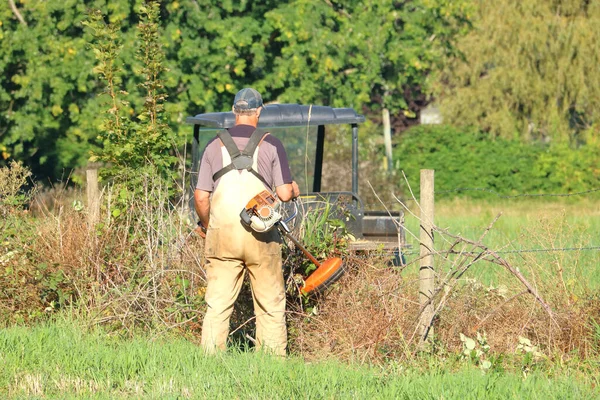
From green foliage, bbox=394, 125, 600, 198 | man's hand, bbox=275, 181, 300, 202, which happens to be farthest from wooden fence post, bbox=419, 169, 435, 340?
green foliage, bbox=394, 125, 600, 198

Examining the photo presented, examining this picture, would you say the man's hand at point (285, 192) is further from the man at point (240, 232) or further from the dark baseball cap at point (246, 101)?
the dark baseball cap at point (246, 101)

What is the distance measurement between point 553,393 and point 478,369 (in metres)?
0.89

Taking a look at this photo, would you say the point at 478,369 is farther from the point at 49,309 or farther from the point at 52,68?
the point at 52,68

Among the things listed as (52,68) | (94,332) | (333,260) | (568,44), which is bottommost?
(94,332)

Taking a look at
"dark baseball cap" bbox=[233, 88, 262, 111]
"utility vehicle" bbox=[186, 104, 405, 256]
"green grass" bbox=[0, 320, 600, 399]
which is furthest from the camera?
"utility vehicle" bbox=[186, 104, 405, 256]

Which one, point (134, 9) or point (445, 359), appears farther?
point (134, 9)

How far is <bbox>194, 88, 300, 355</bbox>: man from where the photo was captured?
7664 millimetres

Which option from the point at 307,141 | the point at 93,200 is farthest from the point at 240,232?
the point at 307,141

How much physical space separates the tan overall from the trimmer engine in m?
0.12

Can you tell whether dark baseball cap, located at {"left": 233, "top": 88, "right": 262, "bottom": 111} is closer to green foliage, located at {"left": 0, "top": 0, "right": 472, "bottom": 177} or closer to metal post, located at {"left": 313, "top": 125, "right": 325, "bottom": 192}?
metal post, located at {"left": 313, "top": 125, "right": 325, "bottom": 192}

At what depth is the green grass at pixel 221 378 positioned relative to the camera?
254 inches

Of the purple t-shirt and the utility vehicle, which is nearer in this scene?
the purple t-shirt

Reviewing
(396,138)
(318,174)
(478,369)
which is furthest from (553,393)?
(396,138)

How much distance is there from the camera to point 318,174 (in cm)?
1271
